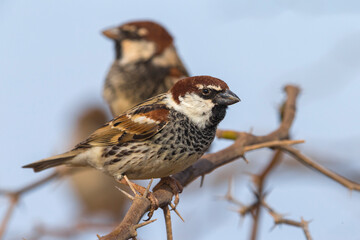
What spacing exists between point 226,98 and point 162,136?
0.42m

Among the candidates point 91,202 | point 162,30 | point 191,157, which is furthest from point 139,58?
point 191,157

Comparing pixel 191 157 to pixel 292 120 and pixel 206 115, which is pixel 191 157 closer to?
pixel 206 115

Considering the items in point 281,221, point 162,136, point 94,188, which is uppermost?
point 162,136

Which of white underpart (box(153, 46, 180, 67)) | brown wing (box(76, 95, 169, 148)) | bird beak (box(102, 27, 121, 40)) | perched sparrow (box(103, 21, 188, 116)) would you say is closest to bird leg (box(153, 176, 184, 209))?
brown wing (box(76, 95, 169, 148))

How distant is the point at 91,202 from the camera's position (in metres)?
7.18

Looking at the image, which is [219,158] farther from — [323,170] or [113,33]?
[113,33]

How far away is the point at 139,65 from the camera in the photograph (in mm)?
5738

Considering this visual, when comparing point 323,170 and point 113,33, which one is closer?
point 323,170

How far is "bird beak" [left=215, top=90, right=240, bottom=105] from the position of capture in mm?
3173

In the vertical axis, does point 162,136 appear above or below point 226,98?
below

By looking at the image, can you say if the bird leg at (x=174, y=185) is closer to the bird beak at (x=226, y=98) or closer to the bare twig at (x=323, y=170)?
the bird beak at (x=226, y=98)

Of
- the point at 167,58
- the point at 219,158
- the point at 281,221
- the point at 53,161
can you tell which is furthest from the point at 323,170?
the point at 167,58

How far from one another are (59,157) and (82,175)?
4092 mm

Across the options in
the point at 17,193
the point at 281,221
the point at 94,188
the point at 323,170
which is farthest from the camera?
the point at 94,188
